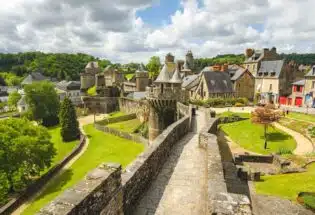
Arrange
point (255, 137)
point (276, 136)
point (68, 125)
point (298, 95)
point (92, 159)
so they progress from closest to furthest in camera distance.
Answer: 1. point (276, 136)
2. point (255, 137)
3. point (92, 159)
4. point (68, 125)
5. point (298, 95)

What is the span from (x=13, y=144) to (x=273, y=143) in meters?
25.7

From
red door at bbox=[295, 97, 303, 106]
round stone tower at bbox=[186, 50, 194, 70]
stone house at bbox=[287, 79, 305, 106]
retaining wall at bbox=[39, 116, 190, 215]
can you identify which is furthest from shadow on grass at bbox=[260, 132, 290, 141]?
round stone tower at bbox=[186, 50, 194, 70]

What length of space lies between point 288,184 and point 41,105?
49748 millimetres

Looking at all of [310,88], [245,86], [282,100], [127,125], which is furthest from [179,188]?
[245,86]

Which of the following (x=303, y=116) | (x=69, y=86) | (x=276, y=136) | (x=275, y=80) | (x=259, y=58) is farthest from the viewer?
(x=69, y=86)

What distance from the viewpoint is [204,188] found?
24.9 feet

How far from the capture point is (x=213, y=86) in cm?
4422

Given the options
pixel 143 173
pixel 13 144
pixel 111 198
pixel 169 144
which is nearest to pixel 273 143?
pixel 169 144

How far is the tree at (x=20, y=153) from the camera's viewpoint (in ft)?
Result: 71.6

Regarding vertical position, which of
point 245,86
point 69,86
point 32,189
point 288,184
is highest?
point 245,86

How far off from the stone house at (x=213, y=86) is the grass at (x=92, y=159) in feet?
63.8

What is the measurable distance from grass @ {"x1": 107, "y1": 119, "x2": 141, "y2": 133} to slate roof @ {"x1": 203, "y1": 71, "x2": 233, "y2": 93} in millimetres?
15157

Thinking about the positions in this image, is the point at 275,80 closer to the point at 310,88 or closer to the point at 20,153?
the point at 310,88

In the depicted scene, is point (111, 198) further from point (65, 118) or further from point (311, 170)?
point (65, 118)
